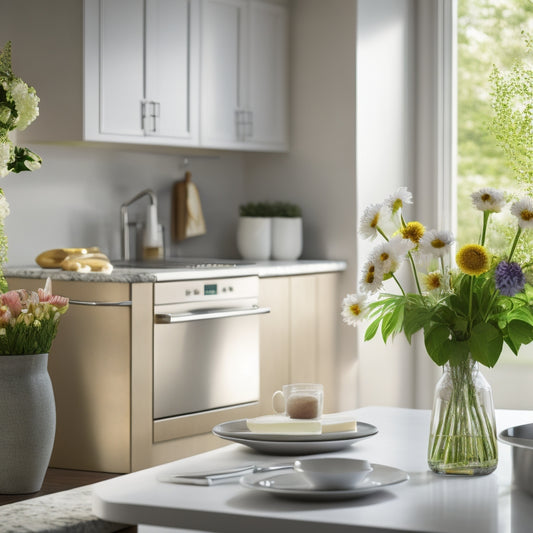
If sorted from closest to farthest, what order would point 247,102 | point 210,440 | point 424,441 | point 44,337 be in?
point 424,441 < point 44,337 < point 210,440 < point 247,102

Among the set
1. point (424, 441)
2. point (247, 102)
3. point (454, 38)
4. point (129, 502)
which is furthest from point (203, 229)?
point (129, 502)

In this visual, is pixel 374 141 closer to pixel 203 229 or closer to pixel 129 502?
pixel 203 229

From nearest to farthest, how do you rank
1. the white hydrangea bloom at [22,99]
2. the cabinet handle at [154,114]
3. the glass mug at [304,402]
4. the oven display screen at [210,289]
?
the glass mug at [304,402] → the white hydrangea bloom at [22,99] → the oven display screen at [210,289] → the cabinet handle at [154,114]

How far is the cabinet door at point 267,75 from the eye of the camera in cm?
498

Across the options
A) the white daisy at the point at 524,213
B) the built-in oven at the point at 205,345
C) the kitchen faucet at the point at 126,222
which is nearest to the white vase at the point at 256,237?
the kitchen faucet at the point at 126,222

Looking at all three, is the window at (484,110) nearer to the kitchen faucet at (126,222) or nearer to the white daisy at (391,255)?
the kitchen faucet at (126,222)

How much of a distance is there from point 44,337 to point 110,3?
5.41ft

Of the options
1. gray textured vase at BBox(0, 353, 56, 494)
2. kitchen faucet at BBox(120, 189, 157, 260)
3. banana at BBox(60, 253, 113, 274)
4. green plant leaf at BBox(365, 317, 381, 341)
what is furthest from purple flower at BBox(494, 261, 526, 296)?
kitchen faucet at BBox(120, 189, 157, 260)

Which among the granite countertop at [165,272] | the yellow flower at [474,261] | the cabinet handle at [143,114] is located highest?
the cabinet handle at [143,114]

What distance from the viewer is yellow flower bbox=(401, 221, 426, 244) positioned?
155 centimetres

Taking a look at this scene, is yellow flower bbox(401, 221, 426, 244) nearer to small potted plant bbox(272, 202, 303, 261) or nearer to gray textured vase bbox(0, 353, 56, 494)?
gray textured vase bbox(0, 353, 56, 494)

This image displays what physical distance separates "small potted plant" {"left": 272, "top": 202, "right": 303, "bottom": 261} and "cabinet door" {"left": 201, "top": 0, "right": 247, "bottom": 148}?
45 centimetres

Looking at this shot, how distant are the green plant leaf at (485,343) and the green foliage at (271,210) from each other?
11.6 feet

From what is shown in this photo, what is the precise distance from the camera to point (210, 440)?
412 centimetres
